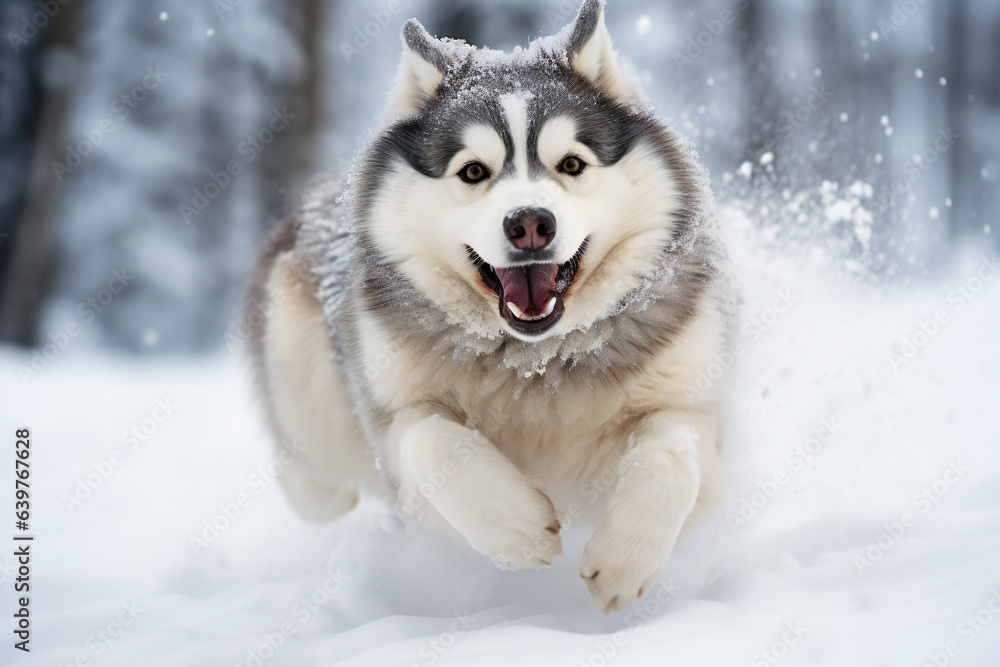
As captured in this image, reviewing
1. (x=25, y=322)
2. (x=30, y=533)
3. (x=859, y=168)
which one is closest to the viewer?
(x=30, y=533)

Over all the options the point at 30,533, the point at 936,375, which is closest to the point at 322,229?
the point at 30,533

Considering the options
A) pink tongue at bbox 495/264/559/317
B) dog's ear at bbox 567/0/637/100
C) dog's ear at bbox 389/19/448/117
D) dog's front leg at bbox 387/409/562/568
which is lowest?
dog's front leg at bbox 387/409/562/568

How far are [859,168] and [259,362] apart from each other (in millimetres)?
5336

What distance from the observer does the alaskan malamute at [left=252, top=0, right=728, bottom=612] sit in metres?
1.78

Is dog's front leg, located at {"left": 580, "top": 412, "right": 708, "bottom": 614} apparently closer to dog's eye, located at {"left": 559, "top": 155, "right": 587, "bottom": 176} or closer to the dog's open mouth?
the dog's open mouth

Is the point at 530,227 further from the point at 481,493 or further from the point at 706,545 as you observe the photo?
the point at 706,545

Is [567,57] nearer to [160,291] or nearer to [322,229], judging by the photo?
[322,229]

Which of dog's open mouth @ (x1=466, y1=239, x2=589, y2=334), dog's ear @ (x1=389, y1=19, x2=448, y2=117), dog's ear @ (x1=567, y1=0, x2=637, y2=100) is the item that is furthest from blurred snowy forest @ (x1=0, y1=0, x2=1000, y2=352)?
dog's open mouth @ (x1=466, y1=239, x2=589, y2=334)

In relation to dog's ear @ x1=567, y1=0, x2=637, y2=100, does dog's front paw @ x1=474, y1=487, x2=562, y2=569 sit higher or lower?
lower

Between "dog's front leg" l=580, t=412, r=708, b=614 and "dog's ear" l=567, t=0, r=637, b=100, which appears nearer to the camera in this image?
"dog's front leg" l=580, t=412, r=708, b=614

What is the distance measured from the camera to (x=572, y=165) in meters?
1.97

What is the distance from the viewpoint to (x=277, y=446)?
131 inches

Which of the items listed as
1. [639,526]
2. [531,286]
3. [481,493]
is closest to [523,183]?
[531,286]

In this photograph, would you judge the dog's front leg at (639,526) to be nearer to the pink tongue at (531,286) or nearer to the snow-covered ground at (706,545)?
the snow-covered ground at (706,545)
